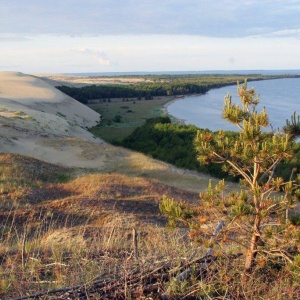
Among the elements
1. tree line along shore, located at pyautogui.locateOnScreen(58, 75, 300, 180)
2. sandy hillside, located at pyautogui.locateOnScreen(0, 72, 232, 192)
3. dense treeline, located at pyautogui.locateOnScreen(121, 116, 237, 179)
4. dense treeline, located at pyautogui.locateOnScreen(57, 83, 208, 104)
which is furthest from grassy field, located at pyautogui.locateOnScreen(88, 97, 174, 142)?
sandy hillside, located at pyautogui.locateOnScreen(0, 72, 232, 192)

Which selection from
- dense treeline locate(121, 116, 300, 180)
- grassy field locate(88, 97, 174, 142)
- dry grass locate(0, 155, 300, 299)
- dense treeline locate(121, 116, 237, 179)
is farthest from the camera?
grassy field locate(88, 97, 174, 142)

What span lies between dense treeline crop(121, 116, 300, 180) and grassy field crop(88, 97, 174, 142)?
441cm

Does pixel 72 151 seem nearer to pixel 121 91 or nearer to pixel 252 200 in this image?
pixel 252 200

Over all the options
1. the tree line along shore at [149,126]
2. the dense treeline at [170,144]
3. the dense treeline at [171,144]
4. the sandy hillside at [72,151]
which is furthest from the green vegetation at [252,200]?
the dense treeline at [170,144]

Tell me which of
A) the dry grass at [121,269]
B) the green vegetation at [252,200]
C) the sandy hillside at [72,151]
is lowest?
the sandy hillside at [72,151]

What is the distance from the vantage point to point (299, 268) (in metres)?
4.05

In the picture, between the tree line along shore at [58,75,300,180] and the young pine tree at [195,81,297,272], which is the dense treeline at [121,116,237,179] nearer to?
the tree line along shore at [58,75,300,180]

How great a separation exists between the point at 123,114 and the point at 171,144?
3021cm

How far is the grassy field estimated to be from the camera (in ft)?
144

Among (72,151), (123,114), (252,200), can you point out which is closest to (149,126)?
(72,151)

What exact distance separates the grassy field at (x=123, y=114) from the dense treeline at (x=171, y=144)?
441 cm

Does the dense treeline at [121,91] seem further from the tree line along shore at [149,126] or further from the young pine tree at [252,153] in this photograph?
the young pine tree at [252,153]

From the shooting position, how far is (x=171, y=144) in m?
30.2

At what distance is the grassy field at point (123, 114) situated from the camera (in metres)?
43.8
